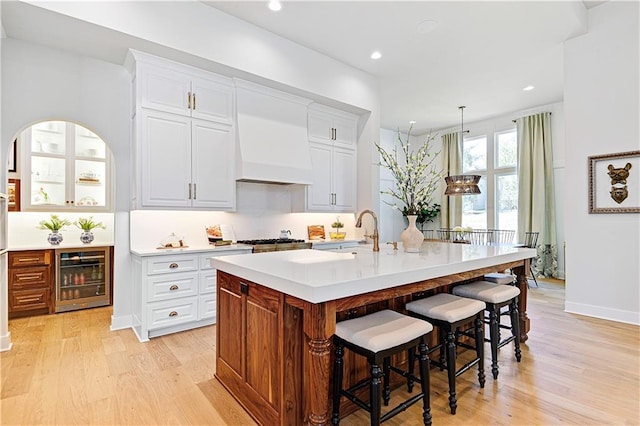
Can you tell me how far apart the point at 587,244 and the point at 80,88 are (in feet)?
20.1

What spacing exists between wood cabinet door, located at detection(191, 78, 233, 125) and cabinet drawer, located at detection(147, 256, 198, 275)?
163 centimetres

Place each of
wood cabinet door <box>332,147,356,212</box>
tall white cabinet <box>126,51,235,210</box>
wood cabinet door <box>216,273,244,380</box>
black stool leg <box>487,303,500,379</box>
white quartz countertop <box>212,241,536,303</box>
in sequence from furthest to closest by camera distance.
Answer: wood cabinet door <box>332,147,356,212</box>
tall white cabinet <box>126,51,235,210</box>
black stool leg <box>487,303,500,379</box>
wood cabinet door <box>216,273,244,380</box>
white quartz countertop <box>212,241,536,303</box>

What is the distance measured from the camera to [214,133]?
3938 millimetres

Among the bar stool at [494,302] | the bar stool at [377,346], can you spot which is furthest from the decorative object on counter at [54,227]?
the bar stool at [494,302]

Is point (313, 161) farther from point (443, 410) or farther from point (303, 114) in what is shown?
point (443, 410)

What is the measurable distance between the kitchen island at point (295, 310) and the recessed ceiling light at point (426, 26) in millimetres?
2856

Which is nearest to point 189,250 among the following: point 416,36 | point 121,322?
point 121,322

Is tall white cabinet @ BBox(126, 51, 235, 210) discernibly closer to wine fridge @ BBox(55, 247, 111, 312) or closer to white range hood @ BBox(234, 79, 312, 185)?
white range hood @ BBox(234, 79, 312, 185)

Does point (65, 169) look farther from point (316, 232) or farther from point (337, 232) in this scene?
point (337, 232)

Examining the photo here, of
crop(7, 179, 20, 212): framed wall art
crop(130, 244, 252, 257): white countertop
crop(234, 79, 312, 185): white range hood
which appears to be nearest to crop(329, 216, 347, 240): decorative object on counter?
crop(234, 79, 312, 185): white range hood

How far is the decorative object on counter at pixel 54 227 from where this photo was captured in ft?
14.3

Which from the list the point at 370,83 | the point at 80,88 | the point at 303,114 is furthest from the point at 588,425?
the point at 80,88

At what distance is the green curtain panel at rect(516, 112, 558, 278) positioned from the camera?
6.31 meters

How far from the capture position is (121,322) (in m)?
3.66
